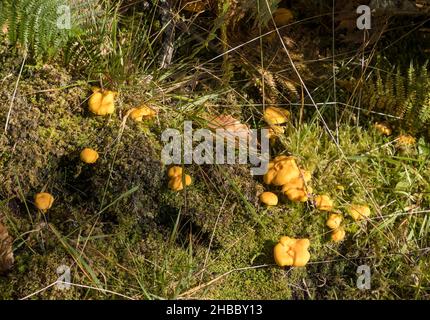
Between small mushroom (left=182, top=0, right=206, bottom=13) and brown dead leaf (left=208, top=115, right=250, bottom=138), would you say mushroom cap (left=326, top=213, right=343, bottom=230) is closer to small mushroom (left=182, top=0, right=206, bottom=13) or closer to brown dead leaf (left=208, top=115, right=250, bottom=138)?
brown dead leaf (left=208, top=115, right=250, bottom=138)

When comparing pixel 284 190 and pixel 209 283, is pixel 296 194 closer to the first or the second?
pixel 284 190

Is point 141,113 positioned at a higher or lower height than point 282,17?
lower

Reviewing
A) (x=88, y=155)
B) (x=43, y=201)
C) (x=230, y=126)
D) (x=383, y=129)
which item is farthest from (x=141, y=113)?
(x=383, y=129)

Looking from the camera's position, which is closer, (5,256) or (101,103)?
(5,256)

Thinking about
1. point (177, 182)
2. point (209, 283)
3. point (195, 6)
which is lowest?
point (209, 283)

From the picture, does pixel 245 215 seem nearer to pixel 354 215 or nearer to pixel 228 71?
pixel 354 215

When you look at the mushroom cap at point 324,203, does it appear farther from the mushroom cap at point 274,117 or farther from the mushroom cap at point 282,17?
the mushroom cap at point 282,17

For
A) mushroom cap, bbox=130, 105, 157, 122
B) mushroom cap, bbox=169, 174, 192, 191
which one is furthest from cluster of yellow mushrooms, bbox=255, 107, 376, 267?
mushroom cap, bbox=130, 105, 157, 122

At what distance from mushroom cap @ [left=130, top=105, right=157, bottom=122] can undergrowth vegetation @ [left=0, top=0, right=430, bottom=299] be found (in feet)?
0.16

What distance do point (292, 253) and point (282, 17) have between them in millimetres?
1994

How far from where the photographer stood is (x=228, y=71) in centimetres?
412

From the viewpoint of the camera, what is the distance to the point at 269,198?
3617mm

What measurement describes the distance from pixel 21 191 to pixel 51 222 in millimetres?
269

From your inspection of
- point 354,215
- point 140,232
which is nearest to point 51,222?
point 140,232
